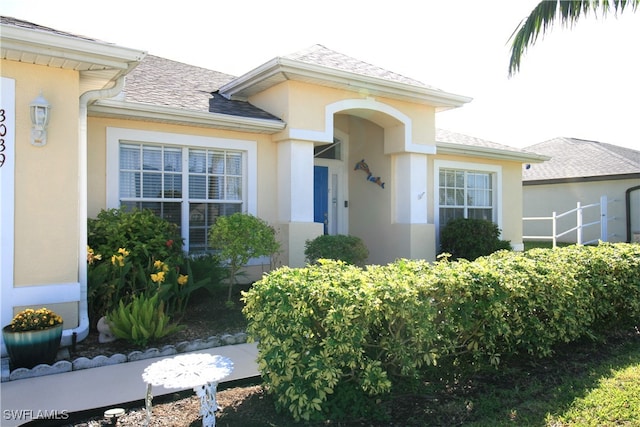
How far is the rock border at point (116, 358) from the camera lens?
519cm

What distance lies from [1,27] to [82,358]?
12.2 feet

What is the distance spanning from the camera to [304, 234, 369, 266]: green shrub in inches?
354

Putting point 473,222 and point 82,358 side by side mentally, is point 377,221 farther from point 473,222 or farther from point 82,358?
point 82,358

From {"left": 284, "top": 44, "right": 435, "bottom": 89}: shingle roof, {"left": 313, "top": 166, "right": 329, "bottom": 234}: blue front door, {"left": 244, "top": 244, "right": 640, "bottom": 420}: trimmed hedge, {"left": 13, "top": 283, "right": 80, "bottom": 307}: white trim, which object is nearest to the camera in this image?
{"left": 244, "top": 244, "right": 640, "bottom": 420}: trimmed hedge

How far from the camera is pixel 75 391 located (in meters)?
4.73

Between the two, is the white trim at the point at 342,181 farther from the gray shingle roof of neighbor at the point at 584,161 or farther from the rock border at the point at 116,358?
the gray shingle roof of neighbor at the point at 584,161

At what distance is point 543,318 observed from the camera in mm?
5438

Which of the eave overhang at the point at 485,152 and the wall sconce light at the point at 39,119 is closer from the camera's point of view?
the wall sconce light at the point at 39,119

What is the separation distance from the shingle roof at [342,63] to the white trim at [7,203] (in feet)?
17.7

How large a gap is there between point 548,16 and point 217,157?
7.17 m

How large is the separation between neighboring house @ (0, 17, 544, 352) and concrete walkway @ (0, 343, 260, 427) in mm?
1119

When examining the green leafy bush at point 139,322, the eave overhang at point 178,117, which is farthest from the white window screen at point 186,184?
the green leafy bush at point 139,322

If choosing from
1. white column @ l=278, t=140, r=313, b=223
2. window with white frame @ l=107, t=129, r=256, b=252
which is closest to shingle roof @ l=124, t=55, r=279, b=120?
window with white frame @ l=107, t=129, r=256, b=252

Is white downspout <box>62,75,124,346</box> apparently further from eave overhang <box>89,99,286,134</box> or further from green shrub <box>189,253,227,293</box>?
green shrub <box>189,253,227,293</box>
